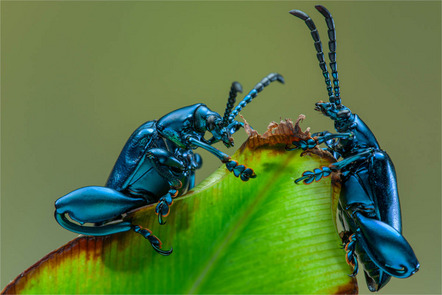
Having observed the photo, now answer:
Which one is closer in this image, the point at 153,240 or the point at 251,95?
the point at 153,240

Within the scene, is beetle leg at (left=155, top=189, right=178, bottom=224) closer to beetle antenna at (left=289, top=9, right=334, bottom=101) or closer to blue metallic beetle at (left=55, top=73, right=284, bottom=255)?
blue metallic beetle at (left=55, top=73, right=284, bottom=255)

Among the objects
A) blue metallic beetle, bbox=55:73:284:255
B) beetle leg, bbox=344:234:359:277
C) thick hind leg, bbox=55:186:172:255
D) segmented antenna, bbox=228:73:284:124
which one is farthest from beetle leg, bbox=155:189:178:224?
beetle leg, bbox=344:234:359:277

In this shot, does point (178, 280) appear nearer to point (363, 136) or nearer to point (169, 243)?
point (169, 243)

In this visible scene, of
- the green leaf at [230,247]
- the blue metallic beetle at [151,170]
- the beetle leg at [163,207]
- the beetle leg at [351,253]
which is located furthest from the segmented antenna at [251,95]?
the beetle leg at [351,253]

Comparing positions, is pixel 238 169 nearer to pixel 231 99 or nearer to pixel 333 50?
pixel 231 99

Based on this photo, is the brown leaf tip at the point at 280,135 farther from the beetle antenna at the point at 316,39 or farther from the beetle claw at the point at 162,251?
the beetle claw at the point at 162,251

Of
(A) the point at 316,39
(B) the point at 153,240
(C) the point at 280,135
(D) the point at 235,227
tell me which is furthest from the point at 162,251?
(A) the point at 316,39

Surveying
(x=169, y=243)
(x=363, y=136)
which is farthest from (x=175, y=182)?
(x=363, y=136)
